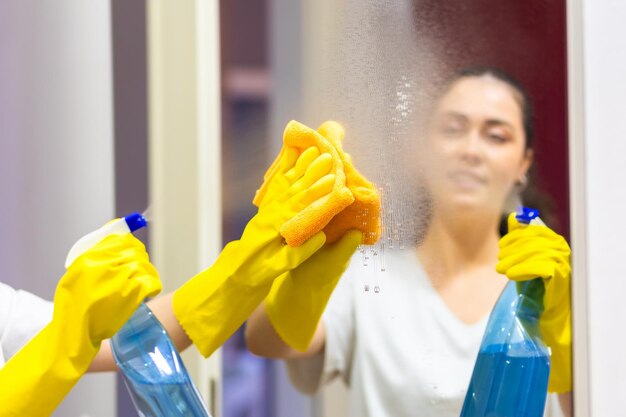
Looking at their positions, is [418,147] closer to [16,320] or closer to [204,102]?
[204,102]

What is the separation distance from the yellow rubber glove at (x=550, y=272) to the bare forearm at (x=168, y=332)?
38 cm

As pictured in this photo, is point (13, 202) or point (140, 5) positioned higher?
point (140, 5)

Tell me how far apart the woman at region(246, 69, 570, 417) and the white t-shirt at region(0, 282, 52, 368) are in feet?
0.87

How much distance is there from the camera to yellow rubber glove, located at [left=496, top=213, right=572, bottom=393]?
2.96 ft

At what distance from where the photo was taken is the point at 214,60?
3.63 feet

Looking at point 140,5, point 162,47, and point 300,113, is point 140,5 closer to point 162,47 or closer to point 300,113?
point 162,47

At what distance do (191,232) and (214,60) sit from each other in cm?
24

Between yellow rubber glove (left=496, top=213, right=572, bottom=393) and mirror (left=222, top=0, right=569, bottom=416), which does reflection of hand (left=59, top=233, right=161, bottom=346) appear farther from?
yellow rubber glove (left=496, top=213, right=572, bottom=393)

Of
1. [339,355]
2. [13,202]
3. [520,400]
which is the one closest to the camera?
[520,400]

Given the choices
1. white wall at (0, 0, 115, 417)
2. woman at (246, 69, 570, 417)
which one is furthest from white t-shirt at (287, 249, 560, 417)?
white wall at (0, 0, 115, 417)

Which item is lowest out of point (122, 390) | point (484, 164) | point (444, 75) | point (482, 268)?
point (122, 390)

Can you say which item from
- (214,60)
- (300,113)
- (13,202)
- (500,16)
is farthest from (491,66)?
(13,202)

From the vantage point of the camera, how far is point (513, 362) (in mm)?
863

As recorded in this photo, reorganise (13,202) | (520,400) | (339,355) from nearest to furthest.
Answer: (520,400)
(13,202)
(339,355)
